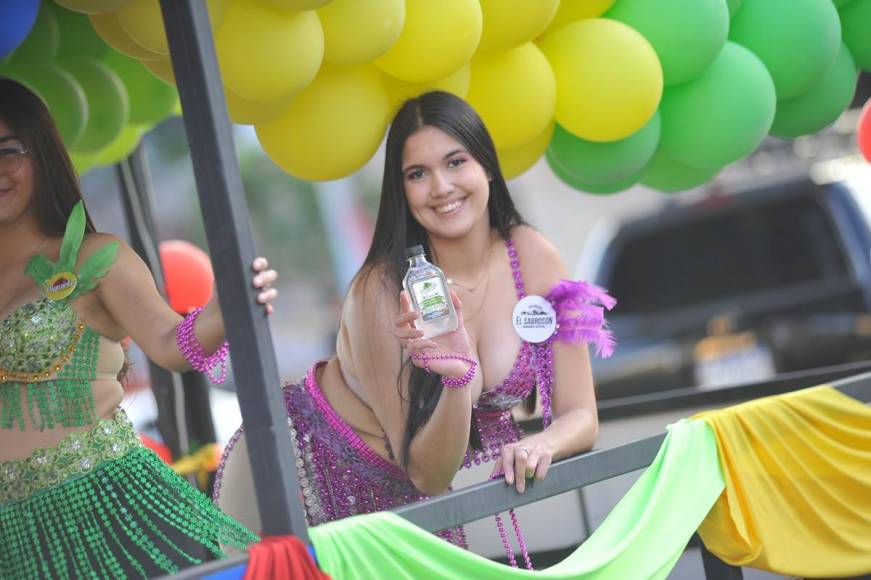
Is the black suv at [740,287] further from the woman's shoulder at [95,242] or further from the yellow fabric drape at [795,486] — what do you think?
the woman's shoulder at [95,242]

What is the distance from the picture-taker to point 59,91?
345cm

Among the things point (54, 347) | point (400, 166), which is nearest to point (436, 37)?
point (400, 166)

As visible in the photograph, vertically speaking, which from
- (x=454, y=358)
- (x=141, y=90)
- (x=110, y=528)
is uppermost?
(x=141, y=90)

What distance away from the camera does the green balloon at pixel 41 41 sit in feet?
10.7

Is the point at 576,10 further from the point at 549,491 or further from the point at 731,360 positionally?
the point at 731,360

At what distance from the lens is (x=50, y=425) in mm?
2701

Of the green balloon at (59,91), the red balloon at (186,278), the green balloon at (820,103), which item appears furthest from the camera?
the red balloon at (186,278)

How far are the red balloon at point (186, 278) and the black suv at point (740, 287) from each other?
2.83 m

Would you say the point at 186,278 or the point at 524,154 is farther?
the point at 186,278

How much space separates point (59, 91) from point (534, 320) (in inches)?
57.0

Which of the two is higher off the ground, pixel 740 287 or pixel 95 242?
pixel 740 287

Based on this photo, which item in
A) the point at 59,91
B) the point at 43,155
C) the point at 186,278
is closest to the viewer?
the point at 43,155

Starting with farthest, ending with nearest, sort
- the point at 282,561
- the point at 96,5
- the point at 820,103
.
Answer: the point at 820,103
the point at 96,5
the point at 282,561

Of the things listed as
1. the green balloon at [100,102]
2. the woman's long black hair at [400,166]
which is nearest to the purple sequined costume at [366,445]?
the woman's long black hair at [400,166]
